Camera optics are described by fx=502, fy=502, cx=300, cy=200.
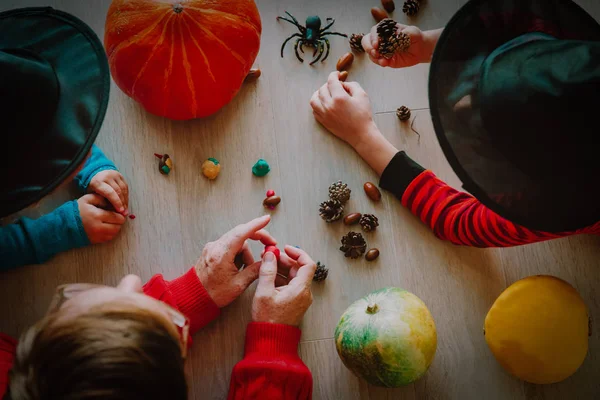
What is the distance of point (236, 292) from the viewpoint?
112 cm

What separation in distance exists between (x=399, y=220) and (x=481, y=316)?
0.30 metres

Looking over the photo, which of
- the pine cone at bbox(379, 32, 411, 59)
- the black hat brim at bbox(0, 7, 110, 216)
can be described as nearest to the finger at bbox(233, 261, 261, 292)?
the black hat brim at bbox(0, 7, 110, 216)

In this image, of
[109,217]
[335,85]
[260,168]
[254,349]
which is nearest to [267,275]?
[254,349]

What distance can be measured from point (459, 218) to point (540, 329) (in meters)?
0.28

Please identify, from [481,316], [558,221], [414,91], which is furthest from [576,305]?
[414,91]

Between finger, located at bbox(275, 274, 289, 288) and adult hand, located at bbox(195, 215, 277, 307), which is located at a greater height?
adult hand, located at bbox(195, 215, 277, 307)

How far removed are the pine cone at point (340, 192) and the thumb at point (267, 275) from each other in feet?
0.70

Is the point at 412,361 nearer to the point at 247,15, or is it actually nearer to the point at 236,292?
the point at 236,292

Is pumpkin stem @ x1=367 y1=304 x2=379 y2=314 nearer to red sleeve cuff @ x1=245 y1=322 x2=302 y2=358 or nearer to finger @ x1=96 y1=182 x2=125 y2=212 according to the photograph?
red sleeve cuff @ x1=245 y1=322 x2=302 y2=358

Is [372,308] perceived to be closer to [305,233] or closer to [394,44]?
[305,233]

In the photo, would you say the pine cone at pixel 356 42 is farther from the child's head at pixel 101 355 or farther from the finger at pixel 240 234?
the child's head at pixel 101 355

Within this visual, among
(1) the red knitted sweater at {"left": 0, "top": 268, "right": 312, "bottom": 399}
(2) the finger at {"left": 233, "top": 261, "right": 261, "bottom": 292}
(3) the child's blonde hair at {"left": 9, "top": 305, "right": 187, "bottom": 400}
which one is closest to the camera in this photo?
(3) the child's blonde hair at {"left": 9, "top": 305, "right": 187, "bottom": 400}

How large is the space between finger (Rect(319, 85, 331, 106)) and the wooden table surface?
4 centimetres

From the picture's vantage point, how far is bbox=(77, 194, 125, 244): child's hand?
1120mm
